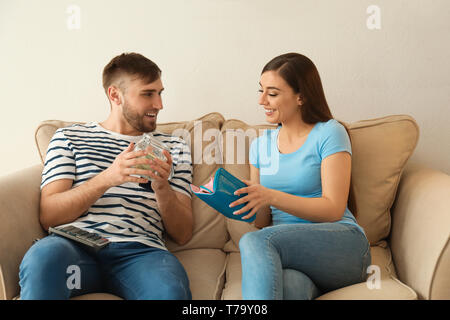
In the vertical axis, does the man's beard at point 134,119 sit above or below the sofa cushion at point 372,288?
above

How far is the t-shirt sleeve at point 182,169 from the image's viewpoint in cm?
153

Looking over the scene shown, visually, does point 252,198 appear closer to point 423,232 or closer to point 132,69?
point 423,232

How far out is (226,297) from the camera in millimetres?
1251

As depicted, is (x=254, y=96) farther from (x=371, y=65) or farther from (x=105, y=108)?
(x=105, y=108)

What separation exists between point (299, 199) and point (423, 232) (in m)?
0.41

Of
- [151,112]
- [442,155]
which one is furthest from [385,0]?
[151,112]

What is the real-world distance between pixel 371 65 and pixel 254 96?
57cm

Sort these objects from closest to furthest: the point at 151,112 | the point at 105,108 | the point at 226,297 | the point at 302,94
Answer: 1. the point at 226,297
2. the point at 302,94
3. the point at 151,112
4. the point at 105,108

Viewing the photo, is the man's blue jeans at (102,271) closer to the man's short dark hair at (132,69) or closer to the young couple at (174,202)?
the young couple at (174,202)

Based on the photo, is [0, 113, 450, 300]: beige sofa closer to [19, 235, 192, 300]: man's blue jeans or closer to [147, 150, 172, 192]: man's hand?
[19, 235, 192, 300]: man's blue jeans

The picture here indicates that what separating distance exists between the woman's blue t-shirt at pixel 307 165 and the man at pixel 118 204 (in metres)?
0.37

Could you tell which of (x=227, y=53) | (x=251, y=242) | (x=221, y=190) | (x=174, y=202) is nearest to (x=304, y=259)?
(x=251, y=242)

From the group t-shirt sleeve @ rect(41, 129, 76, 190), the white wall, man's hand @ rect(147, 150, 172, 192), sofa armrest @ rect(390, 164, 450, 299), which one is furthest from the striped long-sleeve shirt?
sofa armrest @ rect(390, 164, 450, 299)

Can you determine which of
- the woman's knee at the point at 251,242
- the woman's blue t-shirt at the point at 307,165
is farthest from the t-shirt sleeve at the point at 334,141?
the woman's knee at the point at 251,242
